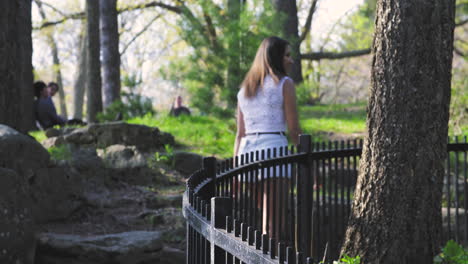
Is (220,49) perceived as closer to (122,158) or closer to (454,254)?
(122,158)

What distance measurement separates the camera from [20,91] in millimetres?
7363

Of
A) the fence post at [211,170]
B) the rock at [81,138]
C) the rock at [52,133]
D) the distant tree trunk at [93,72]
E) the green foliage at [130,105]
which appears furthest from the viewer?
the distant tree trunk at [93,72]

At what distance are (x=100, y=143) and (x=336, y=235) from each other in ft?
18.2

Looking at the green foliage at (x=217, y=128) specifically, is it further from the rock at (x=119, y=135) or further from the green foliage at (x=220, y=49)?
the rock at (x=119, y=135)

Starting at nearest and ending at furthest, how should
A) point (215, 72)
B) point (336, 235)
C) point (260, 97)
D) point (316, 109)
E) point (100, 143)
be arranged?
point (260, 97) → point (336, 235) → point (100, 143) → point (215, 72) → point (316, 109)

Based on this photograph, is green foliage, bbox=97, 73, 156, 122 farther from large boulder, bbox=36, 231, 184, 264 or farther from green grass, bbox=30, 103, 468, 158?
large boulder, bbox=36, 231, 184, 264

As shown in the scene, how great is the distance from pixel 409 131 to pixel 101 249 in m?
2.85

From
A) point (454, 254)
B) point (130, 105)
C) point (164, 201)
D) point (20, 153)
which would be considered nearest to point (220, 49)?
point (130, 105)

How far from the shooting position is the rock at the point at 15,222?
4.60 metres

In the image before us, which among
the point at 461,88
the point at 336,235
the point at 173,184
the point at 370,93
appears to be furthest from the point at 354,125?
the point at 370,93

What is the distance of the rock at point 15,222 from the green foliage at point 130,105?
30.0 ft

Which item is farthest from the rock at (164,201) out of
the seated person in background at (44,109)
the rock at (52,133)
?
the seated person in background at (44,109)

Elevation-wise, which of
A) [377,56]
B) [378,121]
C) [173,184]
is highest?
[377,56]

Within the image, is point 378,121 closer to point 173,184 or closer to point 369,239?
point 369,239
